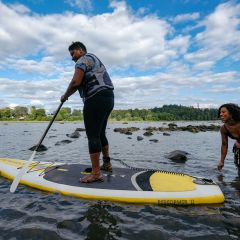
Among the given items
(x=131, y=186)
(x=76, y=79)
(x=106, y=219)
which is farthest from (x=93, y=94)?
(x=106, y=219)

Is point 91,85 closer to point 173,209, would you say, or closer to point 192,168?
point 173,209

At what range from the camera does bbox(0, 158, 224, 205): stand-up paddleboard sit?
20.2 feet

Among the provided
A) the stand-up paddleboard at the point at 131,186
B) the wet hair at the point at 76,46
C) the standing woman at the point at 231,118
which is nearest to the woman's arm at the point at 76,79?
the wet hair at the point at 76,46

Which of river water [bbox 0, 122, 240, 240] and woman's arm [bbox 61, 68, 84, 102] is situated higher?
woman's arm [bbox 61, 68, 84, 102]

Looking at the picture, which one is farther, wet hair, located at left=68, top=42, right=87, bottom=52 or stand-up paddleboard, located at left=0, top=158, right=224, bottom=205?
wet hair, located at left=68, top=42, right=87, bottom=52

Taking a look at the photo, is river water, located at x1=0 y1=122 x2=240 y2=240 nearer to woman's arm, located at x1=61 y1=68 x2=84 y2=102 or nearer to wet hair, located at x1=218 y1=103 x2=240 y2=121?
wet hair, located at x1=218 y1=103 x2=240 y2=121

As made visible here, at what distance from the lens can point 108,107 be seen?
7125 millimetres

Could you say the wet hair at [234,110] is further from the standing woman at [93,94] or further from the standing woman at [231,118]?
the standing woman at [93,94]

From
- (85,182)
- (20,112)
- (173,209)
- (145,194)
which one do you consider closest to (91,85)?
(85,182)

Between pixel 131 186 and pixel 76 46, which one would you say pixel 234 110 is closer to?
pixel 131 186

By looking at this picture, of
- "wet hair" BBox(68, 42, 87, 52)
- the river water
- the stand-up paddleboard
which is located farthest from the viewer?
"wet hair" BBox(68, 42, 87, 52)

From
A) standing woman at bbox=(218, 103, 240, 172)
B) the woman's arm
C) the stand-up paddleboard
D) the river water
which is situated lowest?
the river water

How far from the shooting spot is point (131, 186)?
21.8 feet

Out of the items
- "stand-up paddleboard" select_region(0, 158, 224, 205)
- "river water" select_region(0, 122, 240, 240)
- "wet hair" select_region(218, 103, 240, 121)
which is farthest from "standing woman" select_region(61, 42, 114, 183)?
"wet hair" select_region(218, 103, 240, 121)
